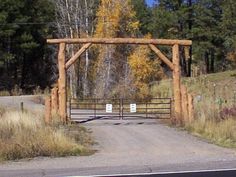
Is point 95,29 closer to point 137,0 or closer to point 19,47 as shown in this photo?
point 19,47

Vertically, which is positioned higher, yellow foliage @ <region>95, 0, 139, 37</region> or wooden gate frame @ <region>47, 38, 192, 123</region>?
yellow foliage @ <region>95, 0, 139, 37</region>

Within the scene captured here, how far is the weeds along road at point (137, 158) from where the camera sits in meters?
13.6

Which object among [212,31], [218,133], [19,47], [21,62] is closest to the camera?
[218,133]

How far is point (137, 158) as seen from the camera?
51.3ft

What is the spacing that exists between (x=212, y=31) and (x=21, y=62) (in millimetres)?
30784

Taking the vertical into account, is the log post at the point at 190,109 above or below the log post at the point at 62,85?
below

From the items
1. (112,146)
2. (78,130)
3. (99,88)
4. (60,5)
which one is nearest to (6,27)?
(60,5)

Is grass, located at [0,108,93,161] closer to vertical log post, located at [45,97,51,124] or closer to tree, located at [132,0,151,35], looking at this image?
vertical log post, located at [45,97,51,124]

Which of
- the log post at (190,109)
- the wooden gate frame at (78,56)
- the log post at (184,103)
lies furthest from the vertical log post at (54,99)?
the log post at (190,109)

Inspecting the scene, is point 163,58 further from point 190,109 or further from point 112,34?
point 112,34

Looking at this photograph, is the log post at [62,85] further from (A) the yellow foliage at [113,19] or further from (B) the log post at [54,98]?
(A) the yellow foliage at [113,19]

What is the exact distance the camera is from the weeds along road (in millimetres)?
13625

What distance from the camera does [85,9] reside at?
53.4m

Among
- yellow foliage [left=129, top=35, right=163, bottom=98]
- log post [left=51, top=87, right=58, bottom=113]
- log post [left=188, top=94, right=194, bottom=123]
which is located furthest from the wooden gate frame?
yellow foliage [left=129, top=35, right=163, bottom=98]
